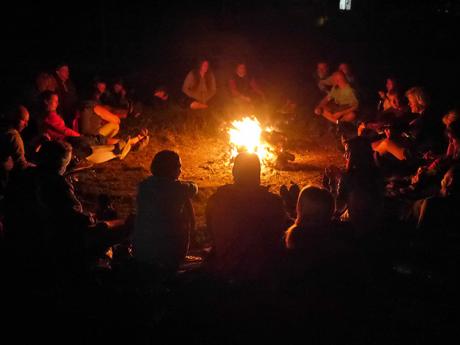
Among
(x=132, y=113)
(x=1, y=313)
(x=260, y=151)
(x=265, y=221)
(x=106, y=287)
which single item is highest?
(x=132, y=113)

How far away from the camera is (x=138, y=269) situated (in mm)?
4625

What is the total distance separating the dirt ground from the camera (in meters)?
7.97

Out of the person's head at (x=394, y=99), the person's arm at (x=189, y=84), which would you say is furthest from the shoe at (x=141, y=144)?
the person's head at (x=394, y=99)

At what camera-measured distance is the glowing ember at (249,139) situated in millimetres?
9516

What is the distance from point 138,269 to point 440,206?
3.26 metres

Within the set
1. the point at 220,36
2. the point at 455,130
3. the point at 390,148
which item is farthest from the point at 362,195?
the point at 220,36

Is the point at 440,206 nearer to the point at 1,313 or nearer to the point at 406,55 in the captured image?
the point at 1,313

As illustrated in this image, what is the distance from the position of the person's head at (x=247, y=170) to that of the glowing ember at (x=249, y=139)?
15.5ft

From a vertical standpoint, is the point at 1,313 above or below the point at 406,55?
below

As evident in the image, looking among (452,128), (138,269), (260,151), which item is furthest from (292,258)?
(260,151)

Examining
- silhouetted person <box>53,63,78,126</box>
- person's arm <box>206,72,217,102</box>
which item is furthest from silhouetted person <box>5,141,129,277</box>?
person's arm <box>206,72,217,102</box>

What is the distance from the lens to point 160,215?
189 inches

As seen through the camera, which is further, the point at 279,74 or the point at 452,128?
the point at 279,74

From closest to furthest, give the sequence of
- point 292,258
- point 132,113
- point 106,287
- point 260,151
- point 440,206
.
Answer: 1. point 292,258
2. point 106,287
3. point 440,206
4. point 260,151
5. point 132,113
